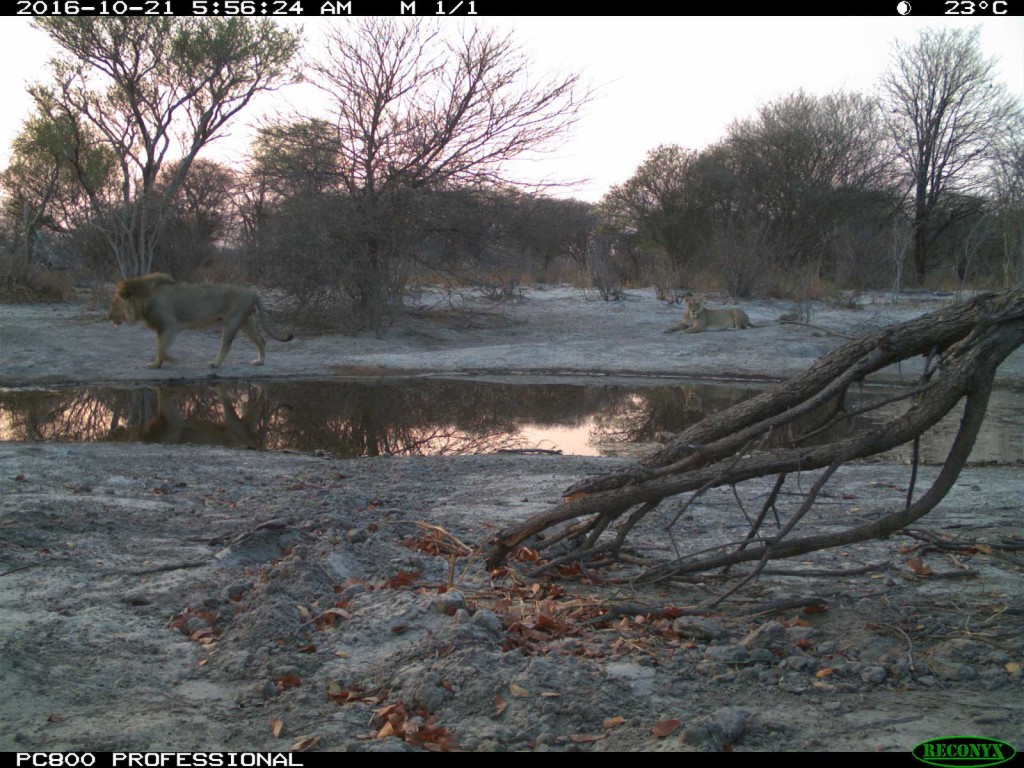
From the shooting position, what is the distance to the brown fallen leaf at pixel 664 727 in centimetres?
277

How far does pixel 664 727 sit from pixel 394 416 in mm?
7867

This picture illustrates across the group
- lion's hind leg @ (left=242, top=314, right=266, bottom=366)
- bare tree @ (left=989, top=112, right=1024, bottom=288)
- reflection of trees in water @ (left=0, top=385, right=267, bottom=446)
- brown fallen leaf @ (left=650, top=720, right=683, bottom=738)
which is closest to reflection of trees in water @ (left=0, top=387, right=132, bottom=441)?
reflection of trees in water @ (left=0, top=385, right=267, bottom=446)

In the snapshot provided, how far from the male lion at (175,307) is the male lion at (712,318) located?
9.19m

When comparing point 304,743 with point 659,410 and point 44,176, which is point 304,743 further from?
point 44,176

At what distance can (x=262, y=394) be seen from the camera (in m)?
11.8

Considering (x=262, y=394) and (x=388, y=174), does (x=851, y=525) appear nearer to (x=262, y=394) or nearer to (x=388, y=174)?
(x=262, y=394)

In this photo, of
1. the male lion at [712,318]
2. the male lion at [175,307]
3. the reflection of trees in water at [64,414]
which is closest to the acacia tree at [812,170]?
the male lion at [712,318]

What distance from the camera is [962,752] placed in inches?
104

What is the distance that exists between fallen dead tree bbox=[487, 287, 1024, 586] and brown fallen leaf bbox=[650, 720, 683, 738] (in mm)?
889

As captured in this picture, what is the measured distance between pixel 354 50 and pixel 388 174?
95.9 inches

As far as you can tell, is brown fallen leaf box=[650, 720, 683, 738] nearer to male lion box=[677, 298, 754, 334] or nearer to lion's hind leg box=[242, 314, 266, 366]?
lion's hind leg box=[242, 314, 266, 366]

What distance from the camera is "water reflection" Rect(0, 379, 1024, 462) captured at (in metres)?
8.79

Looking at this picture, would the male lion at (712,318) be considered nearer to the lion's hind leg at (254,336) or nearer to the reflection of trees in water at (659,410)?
the reflection of trees in water at (659,410)

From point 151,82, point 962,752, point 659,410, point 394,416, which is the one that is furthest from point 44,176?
point 962,752
